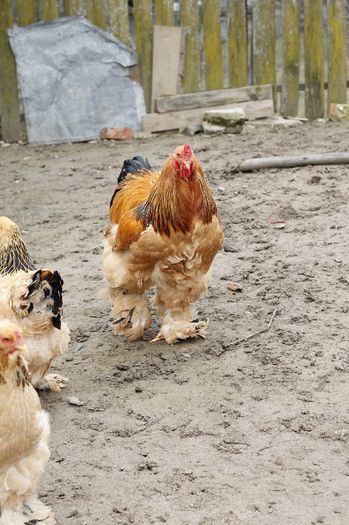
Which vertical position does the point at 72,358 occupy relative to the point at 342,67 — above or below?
below

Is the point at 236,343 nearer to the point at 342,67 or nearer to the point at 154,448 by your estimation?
the point at 154,448

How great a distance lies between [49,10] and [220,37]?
2.30m

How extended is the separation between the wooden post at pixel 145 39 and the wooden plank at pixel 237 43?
1064mm

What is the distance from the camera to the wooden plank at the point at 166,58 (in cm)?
1123

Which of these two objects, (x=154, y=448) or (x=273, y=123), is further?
(x=273, y=123)

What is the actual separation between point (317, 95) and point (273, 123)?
2.59 feet

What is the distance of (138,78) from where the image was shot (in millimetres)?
11414

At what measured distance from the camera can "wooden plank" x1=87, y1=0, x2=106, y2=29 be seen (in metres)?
11.2

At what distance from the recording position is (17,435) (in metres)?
3.51

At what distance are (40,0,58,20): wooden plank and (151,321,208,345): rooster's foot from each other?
22.0ft

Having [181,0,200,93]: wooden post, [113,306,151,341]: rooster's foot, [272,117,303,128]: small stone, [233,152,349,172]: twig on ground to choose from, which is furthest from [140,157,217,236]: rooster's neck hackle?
[181,0,200,93]: wooden post

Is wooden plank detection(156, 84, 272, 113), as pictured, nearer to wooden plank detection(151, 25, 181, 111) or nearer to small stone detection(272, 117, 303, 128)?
wooden plank detection(151, 25, 181, 111)

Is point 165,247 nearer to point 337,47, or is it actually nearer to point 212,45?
point 212,45

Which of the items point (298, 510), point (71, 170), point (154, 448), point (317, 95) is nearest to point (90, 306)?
point (154, 448)
